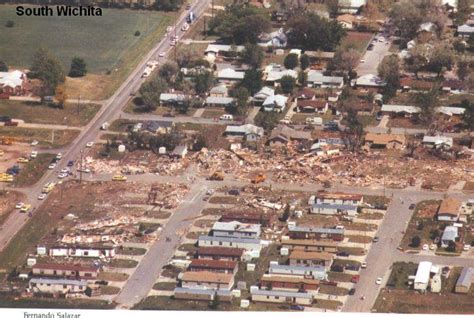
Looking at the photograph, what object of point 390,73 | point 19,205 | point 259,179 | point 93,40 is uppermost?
point 390,73

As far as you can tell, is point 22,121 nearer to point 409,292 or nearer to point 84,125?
point 84,125

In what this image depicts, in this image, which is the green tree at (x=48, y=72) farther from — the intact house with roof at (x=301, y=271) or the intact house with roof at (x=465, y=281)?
the intact house with roof at (x=465, y=281)

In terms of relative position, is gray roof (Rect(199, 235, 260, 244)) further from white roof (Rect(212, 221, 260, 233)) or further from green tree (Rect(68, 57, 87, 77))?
green tree (Rect(68, 57, 87, 77))

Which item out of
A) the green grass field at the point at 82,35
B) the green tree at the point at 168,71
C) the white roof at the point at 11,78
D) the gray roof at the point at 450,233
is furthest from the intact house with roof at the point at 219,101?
the gray roof at the point at 450,233

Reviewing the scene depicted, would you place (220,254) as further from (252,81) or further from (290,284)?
(252,81)

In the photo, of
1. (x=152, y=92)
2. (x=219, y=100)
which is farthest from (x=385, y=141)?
(x=152, y=92)

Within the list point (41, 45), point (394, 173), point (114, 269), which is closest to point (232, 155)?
point (394, 173)
